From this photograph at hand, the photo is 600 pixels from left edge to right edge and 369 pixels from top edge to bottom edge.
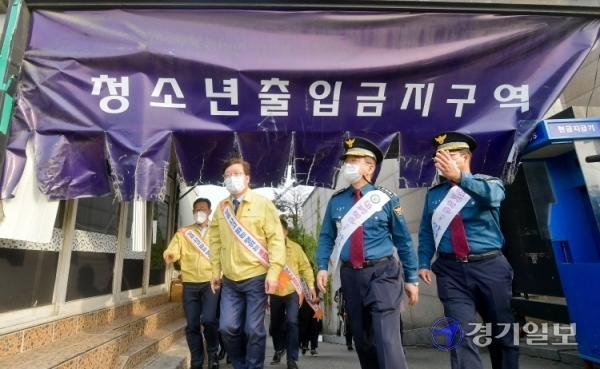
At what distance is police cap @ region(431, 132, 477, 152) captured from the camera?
2928mm

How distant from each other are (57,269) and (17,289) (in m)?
0.59

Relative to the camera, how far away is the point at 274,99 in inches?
131

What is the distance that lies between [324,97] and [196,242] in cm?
251

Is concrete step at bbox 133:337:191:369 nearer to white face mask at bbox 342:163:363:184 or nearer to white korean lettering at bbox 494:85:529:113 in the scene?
white face mask at bbox 342:163:363:184

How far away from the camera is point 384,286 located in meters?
2.73

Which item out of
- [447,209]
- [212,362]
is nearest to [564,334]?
[447,209]

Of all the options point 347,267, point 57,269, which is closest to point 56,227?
point 57,269

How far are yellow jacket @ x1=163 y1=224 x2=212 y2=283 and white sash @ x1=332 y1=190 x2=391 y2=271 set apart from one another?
6.66 feet

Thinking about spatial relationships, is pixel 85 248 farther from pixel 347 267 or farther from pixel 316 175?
pixel 347 267

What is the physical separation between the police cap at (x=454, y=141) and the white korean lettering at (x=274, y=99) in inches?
53.4

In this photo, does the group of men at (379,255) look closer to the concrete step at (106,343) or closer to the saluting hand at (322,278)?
the saluting hand at (322,278)

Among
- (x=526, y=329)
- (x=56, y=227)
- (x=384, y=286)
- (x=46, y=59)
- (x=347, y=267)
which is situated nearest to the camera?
(x=384, y=286)

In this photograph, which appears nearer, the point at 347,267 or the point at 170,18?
the point at 347,267

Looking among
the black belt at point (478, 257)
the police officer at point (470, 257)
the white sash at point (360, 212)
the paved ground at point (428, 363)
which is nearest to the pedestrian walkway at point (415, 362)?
the paved ground at point (428, 363)
